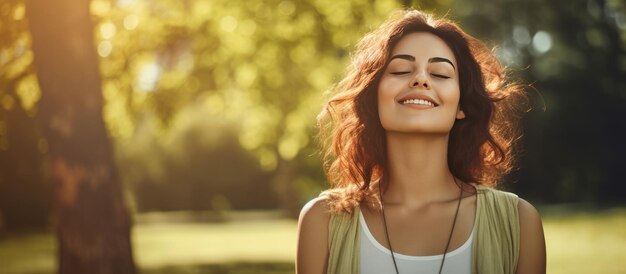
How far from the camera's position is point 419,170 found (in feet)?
12.0

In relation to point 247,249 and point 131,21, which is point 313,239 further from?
point 247,249

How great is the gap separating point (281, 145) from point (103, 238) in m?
12.7

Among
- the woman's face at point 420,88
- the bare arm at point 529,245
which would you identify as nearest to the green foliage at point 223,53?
the woman's face at point 420,88

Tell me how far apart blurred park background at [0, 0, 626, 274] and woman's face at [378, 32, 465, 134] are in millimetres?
1341

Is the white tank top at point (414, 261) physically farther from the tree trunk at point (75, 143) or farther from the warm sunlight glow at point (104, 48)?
the warm sunlight glow at point (104, 48)

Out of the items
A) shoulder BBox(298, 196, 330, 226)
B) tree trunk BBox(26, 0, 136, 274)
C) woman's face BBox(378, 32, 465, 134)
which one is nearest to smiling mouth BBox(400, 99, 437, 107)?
woman's face BBox(378, 32, 465, 134)

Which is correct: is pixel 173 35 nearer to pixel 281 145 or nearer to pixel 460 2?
pixel 281 145

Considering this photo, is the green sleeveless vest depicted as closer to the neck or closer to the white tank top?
the white tank top

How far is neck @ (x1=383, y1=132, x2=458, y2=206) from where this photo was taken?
12.0 ft

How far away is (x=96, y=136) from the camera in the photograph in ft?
26.2

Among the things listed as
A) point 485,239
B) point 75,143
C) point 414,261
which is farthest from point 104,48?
point 485,239

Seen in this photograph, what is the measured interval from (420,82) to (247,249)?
1827 cm

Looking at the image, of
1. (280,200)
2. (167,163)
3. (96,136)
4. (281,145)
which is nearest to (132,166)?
(167,163)

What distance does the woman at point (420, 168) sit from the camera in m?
3.44
